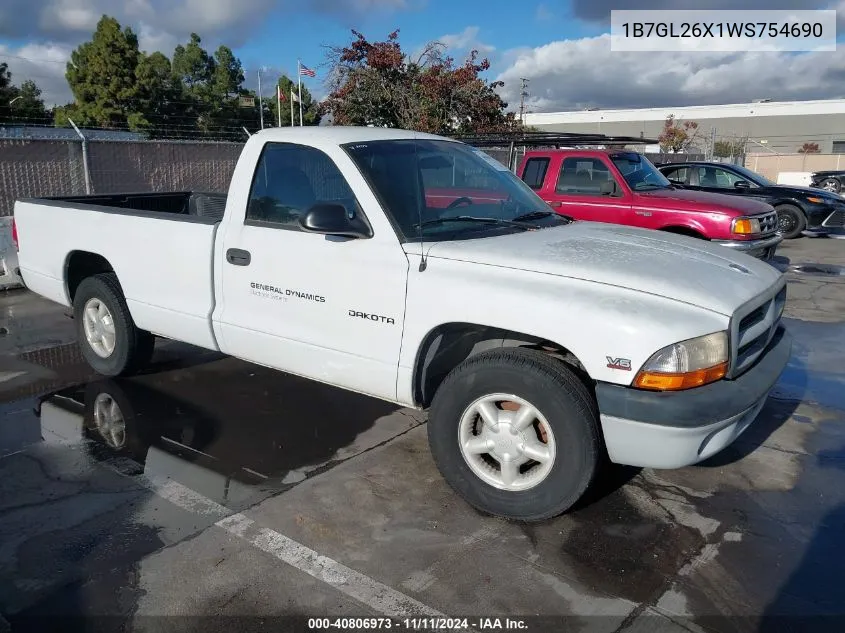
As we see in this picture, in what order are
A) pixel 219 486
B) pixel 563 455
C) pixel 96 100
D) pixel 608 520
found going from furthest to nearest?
1. pixel 96 100
2. pixel 219 486
3. pixel 608 520
4. pixel 563 455

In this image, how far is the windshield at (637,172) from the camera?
9.39m

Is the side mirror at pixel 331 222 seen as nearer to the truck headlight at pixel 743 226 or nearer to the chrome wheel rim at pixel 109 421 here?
the chrome wheel rim at pixel 109 421

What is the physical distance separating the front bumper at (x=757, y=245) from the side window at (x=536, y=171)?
8.09 ft

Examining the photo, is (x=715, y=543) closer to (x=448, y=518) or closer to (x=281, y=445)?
(x=448, y=518)

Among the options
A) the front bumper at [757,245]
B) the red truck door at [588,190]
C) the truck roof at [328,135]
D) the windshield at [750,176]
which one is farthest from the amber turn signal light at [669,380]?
the windshield at [750,176]

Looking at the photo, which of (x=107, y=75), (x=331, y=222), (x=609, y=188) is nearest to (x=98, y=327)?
(x=331, y=222)

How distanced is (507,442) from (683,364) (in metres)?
0.93

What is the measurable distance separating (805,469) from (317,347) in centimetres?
302

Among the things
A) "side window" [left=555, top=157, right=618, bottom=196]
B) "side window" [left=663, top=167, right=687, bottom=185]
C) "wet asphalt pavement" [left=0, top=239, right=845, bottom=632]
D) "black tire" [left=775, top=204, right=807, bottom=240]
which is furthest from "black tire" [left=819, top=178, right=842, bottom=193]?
"wet asphalt pavement" [left=0, top=239, right=845, bottom=632]

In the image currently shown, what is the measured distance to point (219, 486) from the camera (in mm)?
3834

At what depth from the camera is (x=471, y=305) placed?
3361 millimetres

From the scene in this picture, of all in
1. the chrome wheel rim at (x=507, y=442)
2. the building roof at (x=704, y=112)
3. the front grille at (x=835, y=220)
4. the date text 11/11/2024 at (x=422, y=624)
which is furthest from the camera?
the building roof at (x=704, y=112)

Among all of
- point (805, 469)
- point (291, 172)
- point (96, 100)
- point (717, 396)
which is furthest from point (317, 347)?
point (96, 100)

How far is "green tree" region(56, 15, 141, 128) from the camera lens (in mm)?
35844
